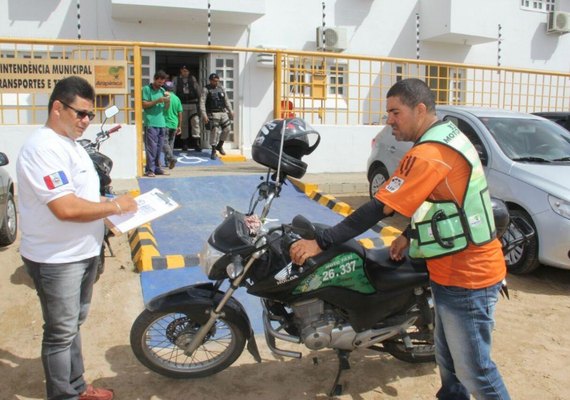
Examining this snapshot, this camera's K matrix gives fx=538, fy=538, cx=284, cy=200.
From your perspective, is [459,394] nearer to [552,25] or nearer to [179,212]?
[179,212]

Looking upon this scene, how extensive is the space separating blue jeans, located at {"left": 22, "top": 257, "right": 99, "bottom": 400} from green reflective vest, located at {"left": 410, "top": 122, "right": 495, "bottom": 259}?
1.78 metres

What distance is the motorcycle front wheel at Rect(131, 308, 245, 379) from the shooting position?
10.9 feet

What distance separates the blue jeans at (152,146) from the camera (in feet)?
30.6

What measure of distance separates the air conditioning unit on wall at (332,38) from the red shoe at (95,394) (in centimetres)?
1037

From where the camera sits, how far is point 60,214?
2.63m

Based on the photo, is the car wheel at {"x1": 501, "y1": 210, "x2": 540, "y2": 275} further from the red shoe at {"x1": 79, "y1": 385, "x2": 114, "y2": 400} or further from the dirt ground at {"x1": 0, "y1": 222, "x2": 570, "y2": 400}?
the red shoe at {"x1": 79, "y1": 385, "x2": 114, "y2": 400}

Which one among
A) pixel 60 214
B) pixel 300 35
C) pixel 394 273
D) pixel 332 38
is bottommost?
pixel 394 273

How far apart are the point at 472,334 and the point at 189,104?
1097cm

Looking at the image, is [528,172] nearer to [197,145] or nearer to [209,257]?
[209,257]

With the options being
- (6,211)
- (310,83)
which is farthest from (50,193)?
(310,83)

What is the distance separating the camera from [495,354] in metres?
3.97

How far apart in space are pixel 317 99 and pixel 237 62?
2306 mm

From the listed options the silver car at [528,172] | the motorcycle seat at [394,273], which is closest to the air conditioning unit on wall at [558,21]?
the silver car at [528,172]

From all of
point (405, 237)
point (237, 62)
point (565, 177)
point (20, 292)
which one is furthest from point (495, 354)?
point (237, 62)
